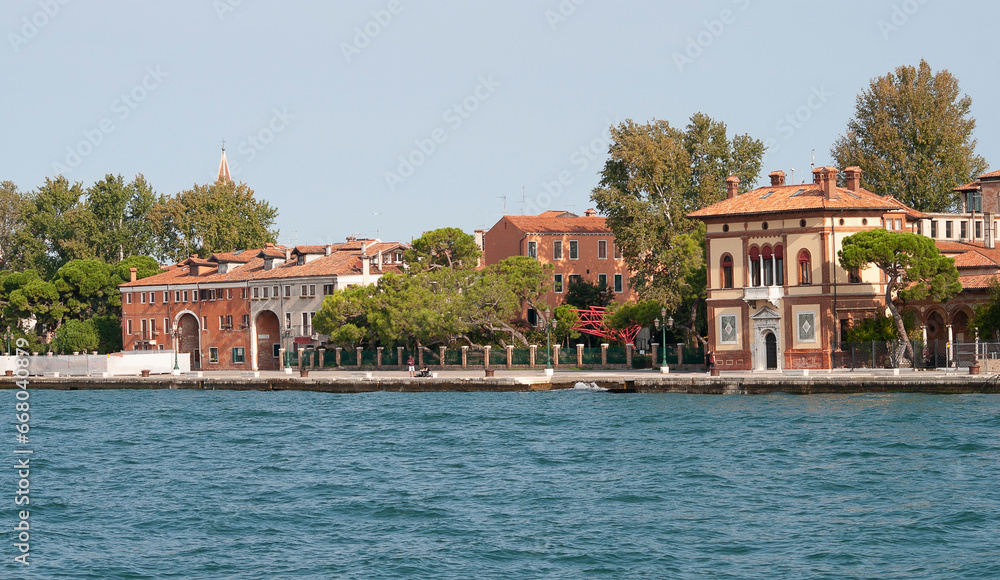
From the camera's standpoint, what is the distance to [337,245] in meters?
78.7

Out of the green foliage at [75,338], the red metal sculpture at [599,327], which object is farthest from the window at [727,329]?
the green foliage at [75,338]

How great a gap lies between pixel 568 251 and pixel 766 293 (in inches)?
900

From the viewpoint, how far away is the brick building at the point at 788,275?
4997cm

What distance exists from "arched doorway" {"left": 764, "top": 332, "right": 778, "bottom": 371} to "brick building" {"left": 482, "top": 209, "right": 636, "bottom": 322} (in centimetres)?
2077

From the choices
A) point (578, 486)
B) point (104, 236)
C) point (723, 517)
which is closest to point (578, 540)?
point (723, 517)

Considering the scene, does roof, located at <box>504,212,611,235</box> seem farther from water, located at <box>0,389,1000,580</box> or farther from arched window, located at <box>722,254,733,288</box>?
water, located at <box>0,389,1000,580</box>

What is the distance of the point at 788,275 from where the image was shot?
50750mm

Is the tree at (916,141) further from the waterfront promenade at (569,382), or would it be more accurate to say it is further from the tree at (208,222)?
the tree at (208,222)

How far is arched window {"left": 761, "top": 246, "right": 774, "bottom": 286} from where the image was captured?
51312 mm

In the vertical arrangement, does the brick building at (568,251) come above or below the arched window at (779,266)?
above

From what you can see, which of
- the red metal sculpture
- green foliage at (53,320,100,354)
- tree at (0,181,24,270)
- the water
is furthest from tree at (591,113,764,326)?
tree at (0,181,24,270)

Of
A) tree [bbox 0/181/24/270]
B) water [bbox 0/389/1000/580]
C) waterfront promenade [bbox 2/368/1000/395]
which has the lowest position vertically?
water [bbox 0/389/1000/580]

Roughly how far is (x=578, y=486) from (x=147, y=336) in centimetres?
5824

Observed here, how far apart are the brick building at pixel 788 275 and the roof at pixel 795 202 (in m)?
0.04
